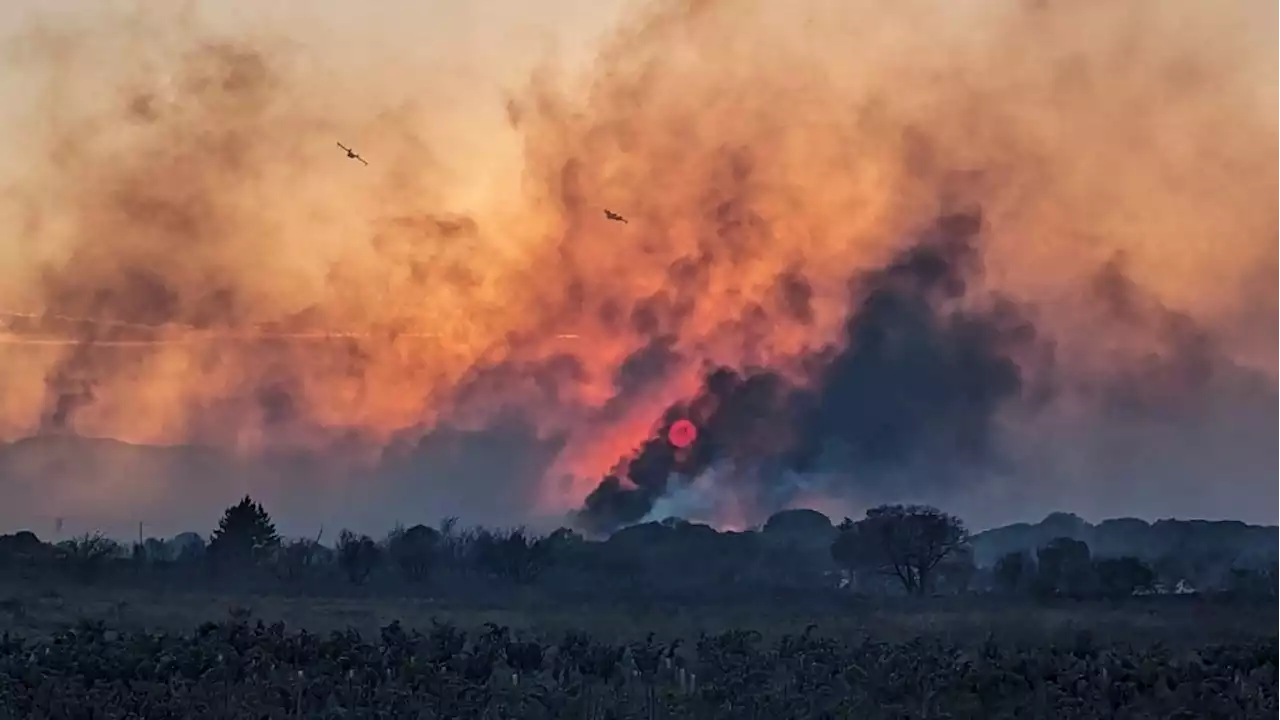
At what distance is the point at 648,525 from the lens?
144500mm

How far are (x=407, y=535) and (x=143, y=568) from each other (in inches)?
1212

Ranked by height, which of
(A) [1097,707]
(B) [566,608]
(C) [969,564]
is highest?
(C) [969,564]

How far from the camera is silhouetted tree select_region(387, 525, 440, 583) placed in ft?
348

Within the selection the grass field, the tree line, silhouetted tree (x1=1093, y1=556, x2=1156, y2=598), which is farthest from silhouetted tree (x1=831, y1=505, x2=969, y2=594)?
the grass field

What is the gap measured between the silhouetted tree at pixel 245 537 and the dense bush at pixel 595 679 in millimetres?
59696

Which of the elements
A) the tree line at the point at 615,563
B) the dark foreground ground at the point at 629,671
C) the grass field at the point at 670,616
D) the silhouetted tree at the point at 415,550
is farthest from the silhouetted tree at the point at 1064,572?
the silhouetted tree at the point at 415,550

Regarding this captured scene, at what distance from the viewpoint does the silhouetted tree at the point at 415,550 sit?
10612 centimetres

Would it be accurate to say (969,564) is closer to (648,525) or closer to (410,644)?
(648,525)

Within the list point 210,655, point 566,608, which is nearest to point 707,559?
point 566,608

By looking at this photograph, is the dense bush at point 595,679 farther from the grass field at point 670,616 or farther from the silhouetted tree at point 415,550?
the silhouetted tree at point 415,550

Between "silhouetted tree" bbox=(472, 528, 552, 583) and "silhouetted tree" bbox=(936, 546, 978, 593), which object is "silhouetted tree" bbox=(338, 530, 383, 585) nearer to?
"silhouetted tree" bbox=(472, 528, 552, 583)

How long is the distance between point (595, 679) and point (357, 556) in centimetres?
7053

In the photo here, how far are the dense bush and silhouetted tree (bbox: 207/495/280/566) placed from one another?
59696 millimetres

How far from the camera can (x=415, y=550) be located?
11325 cm
